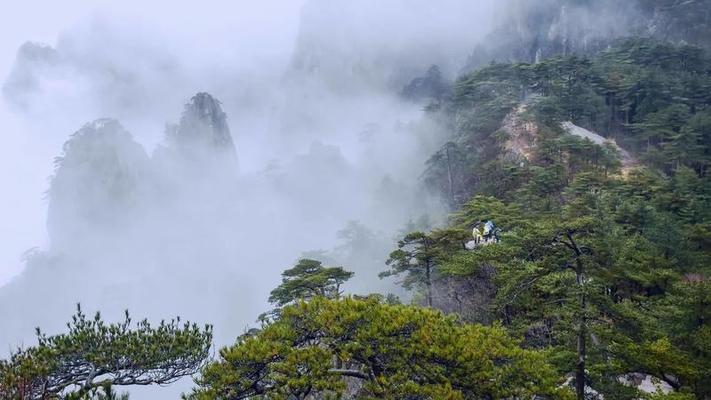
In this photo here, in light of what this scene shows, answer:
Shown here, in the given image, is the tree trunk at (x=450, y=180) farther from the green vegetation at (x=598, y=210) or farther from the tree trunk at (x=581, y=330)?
the tree trunk at (x=581, y=330)

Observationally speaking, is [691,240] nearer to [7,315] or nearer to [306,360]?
[306,360]

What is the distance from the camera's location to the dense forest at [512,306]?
860 centimetres

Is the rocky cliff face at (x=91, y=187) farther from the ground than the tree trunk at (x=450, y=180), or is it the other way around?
the rocky cliff face at (x=91, y=187)

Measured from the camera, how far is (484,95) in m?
52.3

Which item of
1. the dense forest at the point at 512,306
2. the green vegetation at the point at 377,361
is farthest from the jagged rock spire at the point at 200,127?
the green vegetation at the point at 377,361

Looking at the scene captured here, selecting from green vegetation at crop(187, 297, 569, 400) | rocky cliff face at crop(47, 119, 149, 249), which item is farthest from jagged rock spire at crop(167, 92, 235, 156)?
green vegetation at crop(187, 297, 569, 400)

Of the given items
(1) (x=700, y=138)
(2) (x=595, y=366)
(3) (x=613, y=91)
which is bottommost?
(2) (x=595, y=366)

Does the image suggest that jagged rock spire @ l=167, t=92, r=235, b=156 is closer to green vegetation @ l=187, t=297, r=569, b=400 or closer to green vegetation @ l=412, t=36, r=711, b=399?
green vegetation @ l=412, t=36, r=711, b=399

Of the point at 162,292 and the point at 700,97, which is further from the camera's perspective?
the point at 162,292

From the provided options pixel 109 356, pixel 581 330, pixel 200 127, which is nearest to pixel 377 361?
pixel 109 356

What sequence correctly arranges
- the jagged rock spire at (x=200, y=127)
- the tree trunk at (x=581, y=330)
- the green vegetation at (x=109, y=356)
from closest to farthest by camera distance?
the green vegetation at (x=109, y=356) < the tree trunk at (x=581, y=330) < the jagged rock spire at (x=200, y=127)

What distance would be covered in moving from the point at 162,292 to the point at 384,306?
69212 mm

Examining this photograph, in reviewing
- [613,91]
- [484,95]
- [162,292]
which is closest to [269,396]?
[484,95]

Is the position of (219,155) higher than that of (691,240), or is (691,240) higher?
(219,155)
